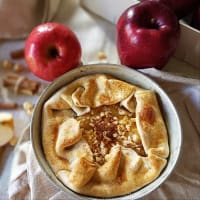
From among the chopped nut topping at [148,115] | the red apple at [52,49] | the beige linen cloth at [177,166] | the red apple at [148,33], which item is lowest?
the beige linen cloth at [177,166]

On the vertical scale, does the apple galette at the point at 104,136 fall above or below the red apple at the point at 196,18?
below

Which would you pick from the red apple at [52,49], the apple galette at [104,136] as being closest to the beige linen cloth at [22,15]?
the red apple at [52,49]

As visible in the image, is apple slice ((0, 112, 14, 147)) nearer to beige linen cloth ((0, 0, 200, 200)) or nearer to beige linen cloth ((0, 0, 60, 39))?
beige linen cloth ((0, 0, 200, 200))

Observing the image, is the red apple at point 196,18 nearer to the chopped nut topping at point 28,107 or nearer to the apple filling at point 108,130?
the apple filling at point 108,130

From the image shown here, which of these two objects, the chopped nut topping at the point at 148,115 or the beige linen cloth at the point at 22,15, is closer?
the chopped nut topping at the point at 148,115

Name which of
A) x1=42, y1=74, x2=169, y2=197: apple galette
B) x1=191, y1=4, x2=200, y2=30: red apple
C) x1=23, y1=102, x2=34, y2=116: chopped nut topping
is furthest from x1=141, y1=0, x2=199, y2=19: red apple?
x1=23, y1=102, x2=34, y2=116: chopped nut topping

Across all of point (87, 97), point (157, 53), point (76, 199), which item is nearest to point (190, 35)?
point (157, 53)

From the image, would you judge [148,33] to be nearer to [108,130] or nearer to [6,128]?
[108,130]
